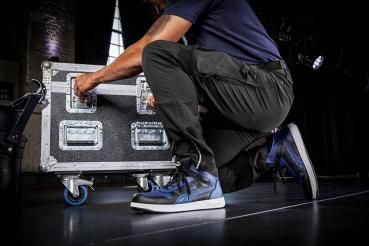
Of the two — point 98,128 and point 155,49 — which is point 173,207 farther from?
point 98,128

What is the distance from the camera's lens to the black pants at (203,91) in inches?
43.5

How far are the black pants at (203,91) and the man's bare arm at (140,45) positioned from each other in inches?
2.9

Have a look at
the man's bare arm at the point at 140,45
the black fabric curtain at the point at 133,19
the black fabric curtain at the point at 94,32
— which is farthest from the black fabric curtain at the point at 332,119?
the man's bare arm at the point at 140,45

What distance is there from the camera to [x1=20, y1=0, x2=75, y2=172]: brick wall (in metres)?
5.71

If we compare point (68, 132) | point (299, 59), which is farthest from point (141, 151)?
point (299, 59)

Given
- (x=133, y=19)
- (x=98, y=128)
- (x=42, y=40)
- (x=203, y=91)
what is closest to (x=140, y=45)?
(x=203, y=91)

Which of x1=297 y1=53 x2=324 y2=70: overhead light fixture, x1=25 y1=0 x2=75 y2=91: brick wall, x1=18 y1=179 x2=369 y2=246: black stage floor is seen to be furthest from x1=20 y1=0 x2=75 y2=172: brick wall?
x1=18 y1=179 x2=369 y2=246: black stage floor

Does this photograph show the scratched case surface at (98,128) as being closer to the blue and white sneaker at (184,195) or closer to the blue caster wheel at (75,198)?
the blue caster wheel at (75,198)

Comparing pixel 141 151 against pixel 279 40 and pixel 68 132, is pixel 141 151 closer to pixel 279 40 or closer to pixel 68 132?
pixel 68 132

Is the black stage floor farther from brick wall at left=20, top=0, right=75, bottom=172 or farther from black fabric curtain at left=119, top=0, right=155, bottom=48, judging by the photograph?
black fabric curtain at left=119, top=0, right=155, bottom=48

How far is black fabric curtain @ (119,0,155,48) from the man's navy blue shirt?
17.9 feet

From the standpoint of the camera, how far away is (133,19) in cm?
657

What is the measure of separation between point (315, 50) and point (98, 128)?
193 inches

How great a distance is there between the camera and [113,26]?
22.4 ft
